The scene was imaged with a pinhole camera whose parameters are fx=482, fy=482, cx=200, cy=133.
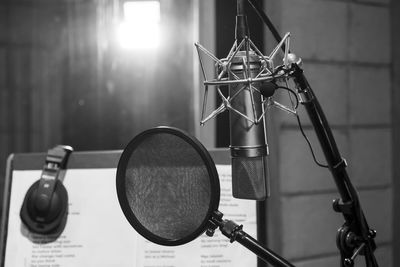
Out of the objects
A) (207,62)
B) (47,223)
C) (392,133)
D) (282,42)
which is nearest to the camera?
(282,42)

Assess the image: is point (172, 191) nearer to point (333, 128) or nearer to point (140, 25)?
point (333, 128)

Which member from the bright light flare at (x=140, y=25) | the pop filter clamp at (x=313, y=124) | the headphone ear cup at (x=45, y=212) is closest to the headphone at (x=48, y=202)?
the headphone ear cup at (x=45, y=212)

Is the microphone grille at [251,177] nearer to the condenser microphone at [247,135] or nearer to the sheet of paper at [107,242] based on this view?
the condenser microphone at [247,135]

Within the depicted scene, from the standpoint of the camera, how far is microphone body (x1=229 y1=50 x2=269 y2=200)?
2.19 ft

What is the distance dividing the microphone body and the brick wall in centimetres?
102

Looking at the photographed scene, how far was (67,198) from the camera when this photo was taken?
3.71ft

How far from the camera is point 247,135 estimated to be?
2.24 feet

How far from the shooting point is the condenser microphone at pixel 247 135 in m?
0.67

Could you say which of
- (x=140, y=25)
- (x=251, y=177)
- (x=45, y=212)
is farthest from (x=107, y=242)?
(x=140, y=25)

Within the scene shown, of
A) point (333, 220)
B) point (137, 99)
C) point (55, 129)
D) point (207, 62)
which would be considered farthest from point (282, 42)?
point (55, 129)

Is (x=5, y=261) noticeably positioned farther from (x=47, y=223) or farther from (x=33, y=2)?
(x=33, y=2)

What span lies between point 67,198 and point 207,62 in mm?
885

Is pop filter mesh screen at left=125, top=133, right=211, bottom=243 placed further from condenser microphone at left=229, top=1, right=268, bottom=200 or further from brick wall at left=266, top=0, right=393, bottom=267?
brick wall at left=266, top=0, right=393, bottom=267

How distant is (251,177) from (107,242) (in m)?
0.55
